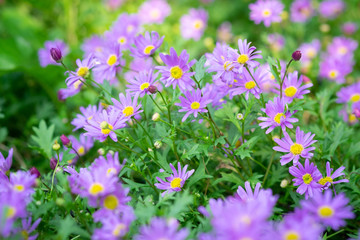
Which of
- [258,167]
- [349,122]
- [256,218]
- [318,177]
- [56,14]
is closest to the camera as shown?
[256,218]

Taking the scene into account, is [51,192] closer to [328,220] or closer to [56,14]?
[328,220]

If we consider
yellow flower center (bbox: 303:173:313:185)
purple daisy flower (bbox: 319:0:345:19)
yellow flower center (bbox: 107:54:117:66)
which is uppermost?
purple daisy flower (bbox: 319:0:345:19)

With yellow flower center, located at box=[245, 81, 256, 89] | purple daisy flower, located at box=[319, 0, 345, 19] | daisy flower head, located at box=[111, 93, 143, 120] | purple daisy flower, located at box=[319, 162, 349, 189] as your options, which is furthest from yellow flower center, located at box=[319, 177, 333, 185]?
purple daisy flower, located at box=[319, 0, 345, 19]

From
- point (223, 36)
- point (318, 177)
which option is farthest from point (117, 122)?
point (223, 36)

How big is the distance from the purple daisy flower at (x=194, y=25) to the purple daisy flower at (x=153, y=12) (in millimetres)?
230

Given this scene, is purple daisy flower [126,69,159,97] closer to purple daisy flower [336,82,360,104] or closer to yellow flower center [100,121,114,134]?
yellow flower center [100,121,114,134]

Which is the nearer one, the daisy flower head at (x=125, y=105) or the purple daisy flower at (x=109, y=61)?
the daisy flower head at (x=125, y=105)

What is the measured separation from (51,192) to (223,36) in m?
2.55

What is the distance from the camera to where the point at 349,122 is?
7.73 ft

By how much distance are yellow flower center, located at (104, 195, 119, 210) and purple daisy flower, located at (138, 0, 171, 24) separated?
8.64ft

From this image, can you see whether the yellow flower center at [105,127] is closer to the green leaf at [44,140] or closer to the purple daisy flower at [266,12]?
the green leaf at [44,140]

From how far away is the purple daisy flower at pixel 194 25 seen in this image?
359cm

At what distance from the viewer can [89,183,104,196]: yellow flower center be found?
128 cm

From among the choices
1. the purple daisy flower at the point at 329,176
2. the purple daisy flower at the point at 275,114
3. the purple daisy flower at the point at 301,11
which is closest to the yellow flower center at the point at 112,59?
the purple daisy flower at the point at 275,114
